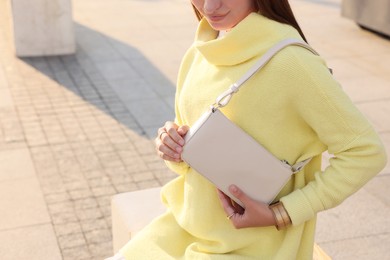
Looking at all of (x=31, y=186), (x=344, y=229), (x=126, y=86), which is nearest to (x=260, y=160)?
(x=344, y=229)

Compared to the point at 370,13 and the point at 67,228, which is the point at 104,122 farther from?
the point at 370,13

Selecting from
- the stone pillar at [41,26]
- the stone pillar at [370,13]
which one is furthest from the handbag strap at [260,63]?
Result: the stone pillar at [370,13]

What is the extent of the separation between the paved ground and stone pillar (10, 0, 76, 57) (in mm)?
206

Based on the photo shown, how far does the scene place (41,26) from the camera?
8594 millimetres

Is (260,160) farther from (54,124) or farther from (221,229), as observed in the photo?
(54,124)

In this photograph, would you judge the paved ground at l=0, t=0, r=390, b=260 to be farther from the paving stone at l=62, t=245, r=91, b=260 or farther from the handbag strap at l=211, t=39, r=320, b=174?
the handbag strap at l=211, t=39, r=320, b=174

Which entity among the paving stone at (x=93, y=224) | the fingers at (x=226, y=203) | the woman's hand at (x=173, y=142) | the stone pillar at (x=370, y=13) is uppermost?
the woman's hand at (x=173, y=142)

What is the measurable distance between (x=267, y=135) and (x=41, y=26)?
6.98 metres

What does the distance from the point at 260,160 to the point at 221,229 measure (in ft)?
0.96

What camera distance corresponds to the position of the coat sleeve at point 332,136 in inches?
77.5

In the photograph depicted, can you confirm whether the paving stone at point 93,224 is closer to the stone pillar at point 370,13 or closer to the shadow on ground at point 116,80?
the shadow on ground at point 116,80

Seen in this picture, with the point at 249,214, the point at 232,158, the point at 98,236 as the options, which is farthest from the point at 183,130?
the point at 98,236

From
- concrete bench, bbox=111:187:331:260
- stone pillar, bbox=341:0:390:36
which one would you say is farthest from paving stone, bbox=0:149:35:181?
stone pillar, bbox=341:0:390:36

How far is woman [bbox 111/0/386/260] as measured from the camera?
6.53 feet
